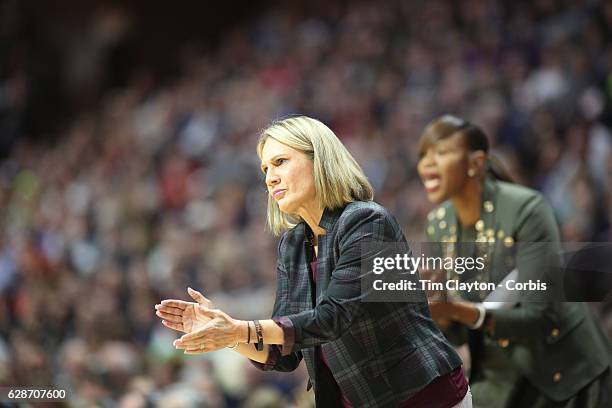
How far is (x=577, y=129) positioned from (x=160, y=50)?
734cm

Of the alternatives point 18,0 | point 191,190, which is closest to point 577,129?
point 191,190

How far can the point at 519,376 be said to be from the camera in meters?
3.67

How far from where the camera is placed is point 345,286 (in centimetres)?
263

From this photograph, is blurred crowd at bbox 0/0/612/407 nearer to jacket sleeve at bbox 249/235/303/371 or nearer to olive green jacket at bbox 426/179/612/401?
olive green jacket at bbox 426/179/612/401

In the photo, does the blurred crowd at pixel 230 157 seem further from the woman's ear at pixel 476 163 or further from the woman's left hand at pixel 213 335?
the woman's left hand at pixel 213 335

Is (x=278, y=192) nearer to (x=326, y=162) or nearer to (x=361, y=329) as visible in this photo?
(x=326, y=162)

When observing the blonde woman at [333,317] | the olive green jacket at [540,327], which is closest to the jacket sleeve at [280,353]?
the blonde woman at [333,317]

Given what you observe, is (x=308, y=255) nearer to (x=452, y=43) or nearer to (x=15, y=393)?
(x=15, y=393)

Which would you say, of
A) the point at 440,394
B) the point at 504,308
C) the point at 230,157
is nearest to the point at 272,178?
the point at 440,394

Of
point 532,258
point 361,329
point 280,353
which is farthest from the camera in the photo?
point 532,258

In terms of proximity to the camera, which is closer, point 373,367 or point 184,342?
point 184,342

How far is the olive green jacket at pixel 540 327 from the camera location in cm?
351

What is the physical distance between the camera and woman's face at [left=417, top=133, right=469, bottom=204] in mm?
3771

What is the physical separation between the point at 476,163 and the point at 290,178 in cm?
124
